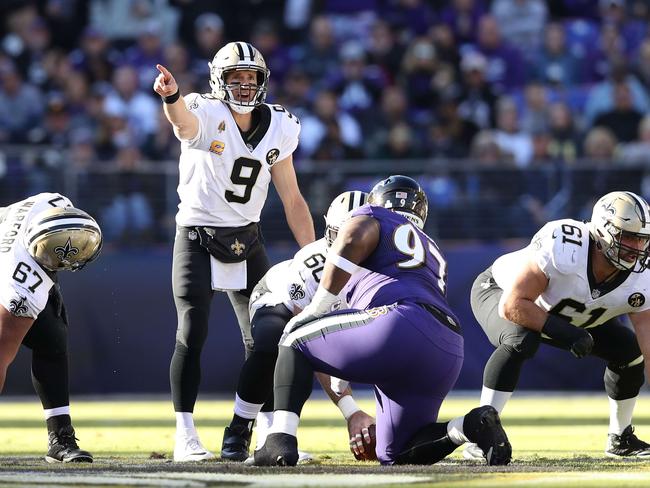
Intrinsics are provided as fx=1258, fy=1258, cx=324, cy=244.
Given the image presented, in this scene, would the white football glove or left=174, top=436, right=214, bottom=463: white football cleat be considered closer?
left=174, top=436, right=214, bottom=463: white football cleat

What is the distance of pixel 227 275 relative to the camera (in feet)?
23.9

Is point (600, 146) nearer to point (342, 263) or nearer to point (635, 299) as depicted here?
point (635, 299)

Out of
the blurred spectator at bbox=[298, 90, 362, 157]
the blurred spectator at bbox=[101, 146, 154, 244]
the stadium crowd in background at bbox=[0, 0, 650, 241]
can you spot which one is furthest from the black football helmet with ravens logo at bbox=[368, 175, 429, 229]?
the blurred spectator at bbox=[298, 90, 362, 157]

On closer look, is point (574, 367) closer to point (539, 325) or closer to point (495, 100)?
point (495, 100)

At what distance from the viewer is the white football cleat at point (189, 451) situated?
6.68 m

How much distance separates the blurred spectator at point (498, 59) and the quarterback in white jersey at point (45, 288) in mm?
9453

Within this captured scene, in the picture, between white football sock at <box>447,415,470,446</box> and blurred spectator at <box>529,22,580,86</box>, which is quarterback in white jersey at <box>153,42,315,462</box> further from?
blurred spectator at <box>529,22,580,86</box>

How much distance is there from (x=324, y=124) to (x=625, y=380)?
277 inches

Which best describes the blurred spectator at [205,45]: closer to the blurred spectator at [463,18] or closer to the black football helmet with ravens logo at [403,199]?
the blurred spectator at [463,18]

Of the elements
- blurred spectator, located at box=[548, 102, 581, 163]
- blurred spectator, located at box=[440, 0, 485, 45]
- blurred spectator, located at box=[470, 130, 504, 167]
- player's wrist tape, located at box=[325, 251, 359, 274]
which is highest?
blurred spectator, located at box=[440, 0, 485, 45]

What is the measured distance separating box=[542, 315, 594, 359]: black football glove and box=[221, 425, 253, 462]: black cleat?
5.66 ft

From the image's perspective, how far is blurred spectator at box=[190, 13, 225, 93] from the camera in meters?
14.9

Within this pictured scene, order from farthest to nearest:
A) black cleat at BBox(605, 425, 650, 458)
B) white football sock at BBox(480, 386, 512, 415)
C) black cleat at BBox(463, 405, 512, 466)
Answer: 1. black cleat at BBox(605, 425, 650, 458)
2. white football sock at BBox(480, 386, 512, 415)
3. black cleat at BBox(463, 405, 512, 466)

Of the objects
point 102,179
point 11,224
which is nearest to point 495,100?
point 102,179
